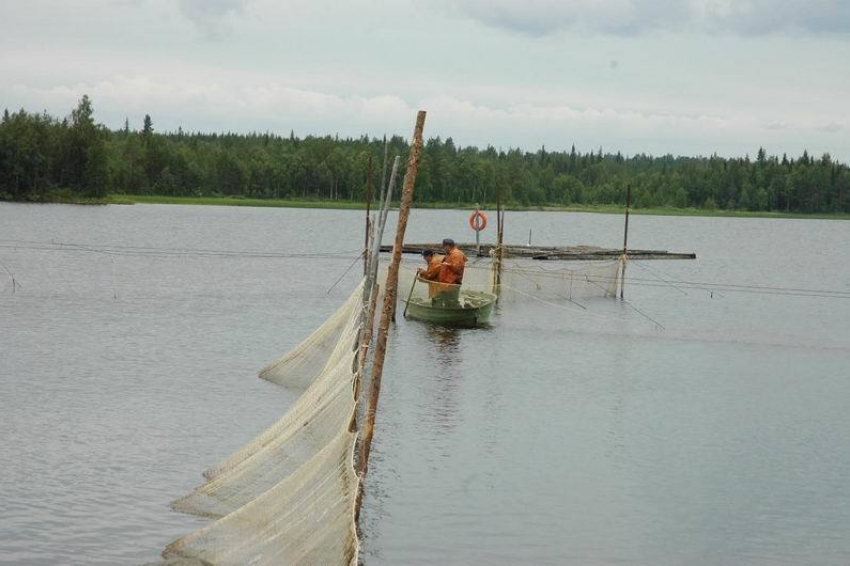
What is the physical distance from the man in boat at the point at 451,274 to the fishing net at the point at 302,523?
804 inches

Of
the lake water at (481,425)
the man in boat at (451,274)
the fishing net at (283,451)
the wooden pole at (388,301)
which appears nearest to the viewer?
the wooden pole at (388,301)

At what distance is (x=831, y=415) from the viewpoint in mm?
25000

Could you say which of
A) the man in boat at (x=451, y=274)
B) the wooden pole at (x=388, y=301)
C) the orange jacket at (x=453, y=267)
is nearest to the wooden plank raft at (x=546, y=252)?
the man in boat at (x=451, y=274)

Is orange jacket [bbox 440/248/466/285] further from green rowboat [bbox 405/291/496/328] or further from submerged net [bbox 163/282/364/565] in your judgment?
submerged net [bbox 163/282/364/565]

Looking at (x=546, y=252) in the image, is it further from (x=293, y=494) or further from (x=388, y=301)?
(x=293, y=494)

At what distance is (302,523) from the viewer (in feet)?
36.2

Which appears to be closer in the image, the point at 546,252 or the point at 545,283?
the point at 545,283

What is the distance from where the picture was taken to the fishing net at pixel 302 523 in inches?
418

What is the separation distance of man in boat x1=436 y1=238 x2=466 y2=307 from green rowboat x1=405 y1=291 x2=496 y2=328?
126 mm

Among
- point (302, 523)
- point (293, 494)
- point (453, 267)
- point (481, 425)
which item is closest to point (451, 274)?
point (453, 267)

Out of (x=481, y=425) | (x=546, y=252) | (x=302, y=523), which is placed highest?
(x=302, y=523)

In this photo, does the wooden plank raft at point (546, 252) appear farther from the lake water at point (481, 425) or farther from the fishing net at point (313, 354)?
the fishing net at point (313, 354)

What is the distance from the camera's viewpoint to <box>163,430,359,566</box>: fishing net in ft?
34.8

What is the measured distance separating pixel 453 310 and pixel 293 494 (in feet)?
77.1
